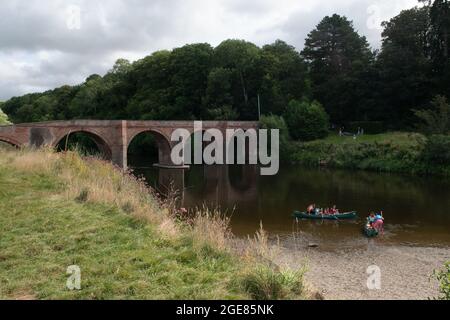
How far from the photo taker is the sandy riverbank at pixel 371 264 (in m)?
11.5

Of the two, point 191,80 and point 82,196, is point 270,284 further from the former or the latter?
point 191,80

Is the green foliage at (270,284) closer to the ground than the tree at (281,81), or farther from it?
closer to the ground

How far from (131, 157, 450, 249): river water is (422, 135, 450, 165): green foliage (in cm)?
267

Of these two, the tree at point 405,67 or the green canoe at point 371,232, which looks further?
the tree at point 405,67

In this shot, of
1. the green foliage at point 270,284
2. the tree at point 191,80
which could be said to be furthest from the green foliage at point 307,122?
the green foliage at point 270,284

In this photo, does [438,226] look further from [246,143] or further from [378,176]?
[246,143]

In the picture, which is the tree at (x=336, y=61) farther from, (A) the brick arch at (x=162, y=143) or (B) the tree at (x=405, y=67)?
(A) the brick arch at (x=162, y=143)

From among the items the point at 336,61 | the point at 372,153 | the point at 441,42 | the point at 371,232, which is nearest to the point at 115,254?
the point at 371,232

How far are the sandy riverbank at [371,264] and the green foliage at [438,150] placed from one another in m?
21.8

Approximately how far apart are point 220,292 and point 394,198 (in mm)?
22887

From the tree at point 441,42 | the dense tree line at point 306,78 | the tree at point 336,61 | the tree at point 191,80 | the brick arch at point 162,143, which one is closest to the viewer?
the brick arch at point 162,143

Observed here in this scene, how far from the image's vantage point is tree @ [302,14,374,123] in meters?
53.8

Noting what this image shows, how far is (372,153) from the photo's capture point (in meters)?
42.0
